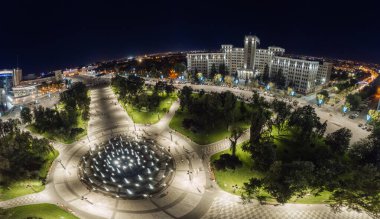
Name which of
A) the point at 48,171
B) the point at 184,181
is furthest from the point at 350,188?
the point at 48,171

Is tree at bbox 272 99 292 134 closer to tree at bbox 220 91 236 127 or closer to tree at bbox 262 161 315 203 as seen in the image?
tree at bbox 220 91 236 127

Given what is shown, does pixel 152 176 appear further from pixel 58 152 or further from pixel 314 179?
pixel 314 179

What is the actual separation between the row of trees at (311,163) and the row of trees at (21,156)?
5843cm

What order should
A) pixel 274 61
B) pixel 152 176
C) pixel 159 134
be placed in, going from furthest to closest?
1. pixel 274 61
2. pixel 159 134
3. pixel 152 176

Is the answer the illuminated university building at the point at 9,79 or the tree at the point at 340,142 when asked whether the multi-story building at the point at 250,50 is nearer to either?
the tree at the point at 340,142

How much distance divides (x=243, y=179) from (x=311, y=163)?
1806 cm

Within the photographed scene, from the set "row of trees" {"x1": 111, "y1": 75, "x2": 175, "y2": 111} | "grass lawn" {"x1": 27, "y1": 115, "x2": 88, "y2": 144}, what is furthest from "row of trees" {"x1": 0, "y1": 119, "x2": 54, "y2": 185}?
"row of trees" {"x1": 111, "y1": 75, "x2": 175, "y2": 111}

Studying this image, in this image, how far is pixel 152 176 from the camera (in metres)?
71.2

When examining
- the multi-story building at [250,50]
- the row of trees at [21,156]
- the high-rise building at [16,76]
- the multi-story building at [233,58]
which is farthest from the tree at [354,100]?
the high-rise building at [16,76]

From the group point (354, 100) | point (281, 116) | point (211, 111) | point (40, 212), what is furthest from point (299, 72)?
point (40, 212)

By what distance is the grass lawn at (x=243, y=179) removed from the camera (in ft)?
200

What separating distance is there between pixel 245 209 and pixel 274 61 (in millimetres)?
127379

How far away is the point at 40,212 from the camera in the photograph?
57344mm

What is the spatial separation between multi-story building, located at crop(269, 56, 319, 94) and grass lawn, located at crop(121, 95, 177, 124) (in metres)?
77.7
